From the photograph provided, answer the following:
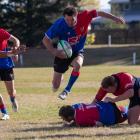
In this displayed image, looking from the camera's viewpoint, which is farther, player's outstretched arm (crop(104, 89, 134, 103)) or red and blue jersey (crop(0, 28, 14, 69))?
red and blue jersey (crop(0, 28, 14, 69))

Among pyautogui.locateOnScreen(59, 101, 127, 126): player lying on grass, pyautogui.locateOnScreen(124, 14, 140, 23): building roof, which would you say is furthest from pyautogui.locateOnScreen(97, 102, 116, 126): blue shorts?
pyautogui.locateOnScreen(124, 14, 140, 23): building roof

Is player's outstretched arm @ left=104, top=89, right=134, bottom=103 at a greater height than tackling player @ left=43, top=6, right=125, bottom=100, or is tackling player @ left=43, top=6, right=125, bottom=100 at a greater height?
tackling player @ left=43, top=6, right=125, bottom=100

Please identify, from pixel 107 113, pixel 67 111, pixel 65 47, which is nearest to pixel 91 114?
pixel 107 113

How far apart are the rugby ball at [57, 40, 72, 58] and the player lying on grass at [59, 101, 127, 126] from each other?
2.46m

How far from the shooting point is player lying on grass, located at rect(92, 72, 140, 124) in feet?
34.8

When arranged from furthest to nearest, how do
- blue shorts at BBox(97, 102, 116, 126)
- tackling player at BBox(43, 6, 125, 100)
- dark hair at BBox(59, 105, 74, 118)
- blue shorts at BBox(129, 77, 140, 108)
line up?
tackling player at BBox(43, 6, 125, 100) → blue shorts at BBox(129, 77, 140, 108) → blue shorts at BBox(97, 102, 116, 126) → dark hair at BBox(59, 105, 74, 118)

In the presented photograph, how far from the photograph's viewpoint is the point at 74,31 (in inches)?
515

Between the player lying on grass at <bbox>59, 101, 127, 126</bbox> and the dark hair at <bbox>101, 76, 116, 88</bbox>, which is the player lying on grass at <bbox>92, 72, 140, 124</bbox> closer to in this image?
the dark hair at <bbox>101, 76, 116, 88</bbox>

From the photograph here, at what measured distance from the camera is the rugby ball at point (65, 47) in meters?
12.9

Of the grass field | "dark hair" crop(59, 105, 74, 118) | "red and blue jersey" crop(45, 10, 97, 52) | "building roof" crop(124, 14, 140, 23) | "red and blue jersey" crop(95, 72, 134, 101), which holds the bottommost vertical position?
"building roof" crop(124, 14, 140, 23)

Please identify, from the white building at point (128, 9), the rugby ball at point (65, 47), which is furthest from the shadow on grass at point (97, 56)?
the rugby ball at point (65, 47)

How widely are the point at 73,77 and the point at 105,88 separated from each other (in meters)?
2.81

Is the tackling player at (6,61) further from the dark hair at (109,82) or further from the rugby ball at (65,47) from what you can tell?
the dark hair at (109,82)

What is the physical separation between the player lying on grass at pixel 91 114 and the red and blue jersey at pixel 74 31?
108 inches
